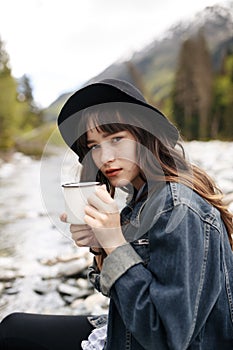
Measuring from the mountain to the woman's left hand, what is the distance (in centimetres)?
422

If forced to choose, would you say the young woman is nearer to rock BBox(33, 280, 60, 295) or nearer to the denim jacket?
the denim jacket

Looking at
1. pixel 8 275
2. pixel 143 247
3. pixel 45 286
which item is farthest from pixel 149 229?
pixel 8 275

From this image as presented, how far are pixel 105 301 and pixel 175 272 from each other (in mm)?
1248

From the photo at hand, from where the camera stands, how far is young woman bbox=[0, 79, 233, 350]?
444mm

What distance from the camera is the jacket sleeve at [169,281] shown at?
0.44 m

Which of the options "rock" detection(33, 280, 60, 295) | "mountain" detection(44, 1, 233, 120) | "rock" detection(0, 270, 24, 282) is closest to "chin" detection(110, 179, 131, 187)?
"rock" detection(33, 280, 60, 295)

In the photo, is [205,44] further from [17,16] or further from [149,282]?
[149,282]

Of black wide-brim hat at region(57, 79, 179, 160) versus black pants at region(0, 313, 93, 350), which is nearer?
black wide-brim hat at region(57, 79, 179, 160)

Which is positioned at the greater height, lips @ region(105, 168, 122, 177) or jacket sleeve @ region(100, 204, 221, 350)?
lips @ region(105, 168, 122, 177)

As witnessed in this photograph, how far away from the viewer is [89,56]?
15.0ft

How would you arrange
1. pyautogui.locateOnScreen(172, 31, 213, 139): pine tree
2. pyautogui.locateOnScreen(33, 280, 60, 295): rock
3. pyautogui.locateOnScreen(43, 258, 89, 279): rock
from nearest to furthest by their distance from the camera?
pyautogui.locateOnScreen(33, 280, 60, 295): rock
pyautogui.locateOnScreen(43, 258, 89, 279): rock
pyautogui.locateOnScreen(172, 31, 213, 139): pine tree

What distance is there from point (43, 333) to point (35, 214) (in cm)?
262

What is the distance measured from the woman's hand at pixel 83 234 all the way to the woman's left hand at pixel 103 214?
49mm

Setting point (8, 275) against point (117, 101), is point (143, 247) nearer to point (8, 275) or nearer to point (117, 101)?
point (117, 101)
